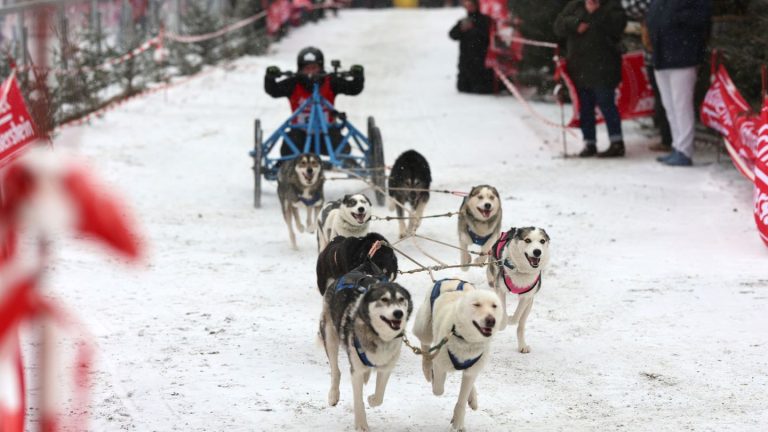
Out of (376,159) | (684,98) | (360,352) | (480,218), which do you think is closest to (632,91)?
(684,98)

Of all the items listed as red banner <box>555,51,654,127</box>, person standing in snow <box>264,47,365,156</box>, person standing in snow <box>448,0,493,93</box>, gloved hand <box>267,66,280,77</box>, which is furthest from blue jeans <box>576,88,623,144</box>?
person standing in snow <box>448,0,493,93</box>

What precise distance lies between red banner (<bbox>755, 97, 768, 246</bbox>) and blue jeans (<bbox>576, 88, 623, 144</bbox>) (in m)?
3.15

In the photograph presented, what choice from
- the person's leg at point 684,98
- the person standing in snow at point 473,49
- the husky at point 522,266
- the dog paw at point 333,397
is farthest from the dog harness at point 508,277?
the person standing in snow at point 473,49

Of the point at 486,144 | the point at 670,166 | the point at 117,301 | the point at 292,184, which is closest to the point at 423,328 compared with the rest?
the point at 117,301

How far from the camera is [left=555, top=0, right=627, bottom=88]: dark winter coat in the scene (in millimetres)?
10055

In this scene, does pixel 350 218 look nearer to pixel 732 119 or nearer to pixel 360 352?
pixel 360 352

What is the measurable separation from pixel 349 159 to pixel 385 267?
4.18 metres

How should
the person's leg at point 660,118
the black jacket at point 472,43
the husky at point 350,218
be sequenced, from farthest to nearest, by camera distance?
1. the black jacket at point 472,43
2. the person's leg at point 660,118
3. the husky at point 350,218

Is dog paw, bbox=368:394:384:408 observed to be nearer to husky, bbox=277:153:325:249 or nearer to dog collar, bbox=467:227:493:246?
dog collar, bbox=467:227:493:246

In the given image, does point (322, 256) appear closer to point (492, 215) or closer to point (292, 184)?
point (492, 215)

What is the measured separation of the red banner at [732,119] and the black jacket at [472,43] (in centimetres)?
595

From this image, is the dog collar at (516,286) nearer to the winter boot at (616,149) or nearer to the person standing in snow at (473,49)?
the winter boot at (616,149)

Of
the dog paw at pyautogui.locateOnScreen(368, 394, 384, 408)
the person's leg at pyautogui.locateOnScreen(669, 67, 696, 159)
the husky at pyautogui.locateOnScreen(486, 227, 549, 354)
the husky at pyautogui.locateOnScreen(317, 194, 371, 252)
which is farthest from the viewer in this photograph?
the person's leg at pyautogui.locateOnScreen(669, 67, 696, 159)

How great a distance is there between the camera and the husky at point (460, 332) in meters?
3.60
